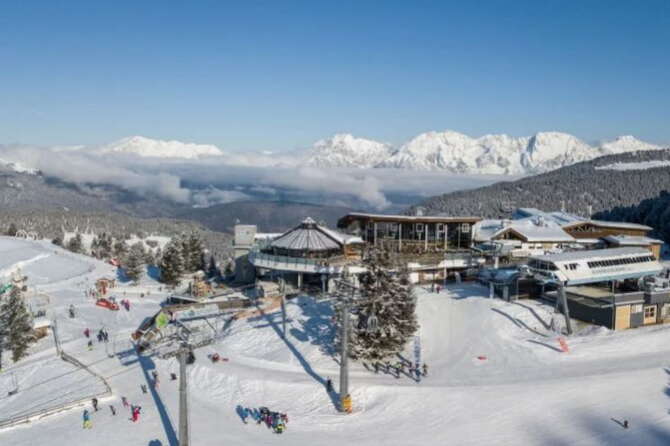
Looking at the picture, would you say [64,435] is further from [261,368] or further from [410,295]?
[410,295]

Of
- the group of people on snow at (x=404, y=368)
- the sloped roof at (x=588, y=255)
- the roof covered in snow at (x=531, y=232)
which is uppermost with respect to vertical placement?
the roof covered in snow at (x=531, y=232)

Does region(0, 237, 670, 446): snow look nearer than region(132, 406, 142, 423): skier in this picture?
Yes

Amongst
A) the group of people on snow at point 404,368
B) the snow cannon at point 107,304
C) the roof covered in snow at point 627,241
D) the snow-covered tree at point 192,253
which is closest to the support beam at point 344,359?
the group of people on snow at point 404,368

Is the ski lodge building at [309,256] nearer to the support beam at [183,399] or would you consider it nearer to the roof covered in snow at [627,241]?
the roof covered in snow at [627,241]

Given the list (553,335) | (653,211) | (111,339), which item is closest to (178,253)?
(111,339)

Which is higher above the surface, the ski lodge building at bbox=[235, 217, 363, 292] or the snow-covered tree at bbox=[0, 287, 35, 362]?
the ski lodge building at bbox=[235, 217, 363, 292]

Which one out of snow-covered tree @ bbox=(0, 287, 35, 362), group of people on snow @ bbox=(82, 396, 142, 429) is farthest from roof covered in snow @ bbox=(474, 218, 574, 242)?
snow-covered tree @ bbox=(0, 287, 35, 362)

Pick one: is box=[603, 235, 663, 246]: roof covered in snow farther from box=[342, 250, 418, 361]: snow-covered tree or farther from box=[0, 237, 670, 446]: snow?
box=[342, 250, 418, 361]: snow-covered tree
